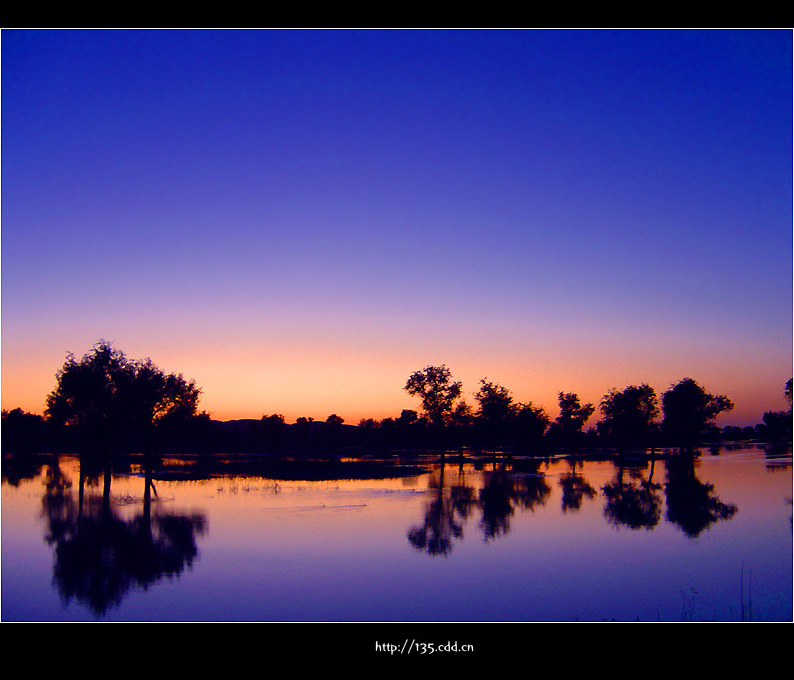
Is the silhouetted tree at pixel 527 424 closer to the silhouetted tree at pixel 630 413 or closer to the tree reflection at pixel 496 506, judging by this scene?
the silhouetted tree at pixel 630 413

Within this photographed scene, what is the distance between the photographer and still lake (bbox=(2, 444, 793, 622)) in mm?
16625

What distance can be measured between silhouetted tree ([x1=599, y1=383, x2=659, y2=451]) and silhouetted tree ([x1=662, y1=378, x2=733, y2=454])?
3.48 metres

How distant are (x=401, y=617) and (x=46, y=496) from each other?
36875 mm

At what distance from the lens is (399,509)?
34625 mm

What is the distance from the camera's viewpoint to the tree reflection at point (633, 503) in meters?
31.4

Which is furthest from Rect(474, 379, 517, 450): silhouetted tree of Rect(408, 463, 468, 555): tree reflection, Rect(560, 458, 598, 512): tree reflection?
Rect(408, 463, 468, 555): tree reflection

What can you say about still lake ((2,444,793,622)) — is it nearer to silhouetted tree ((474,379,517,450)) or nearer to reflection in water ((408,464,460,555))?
reflection in water ((408,464,460,555))

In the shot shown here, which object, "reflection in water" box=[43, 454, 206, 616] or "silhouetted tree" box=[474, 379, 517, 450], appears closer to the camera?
"reflection in water" box=[43, 454, 206, 616]

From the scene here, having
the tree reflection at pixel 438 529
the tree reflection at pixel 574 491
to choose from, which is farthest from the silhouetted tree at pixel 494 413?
the tree reflection at pixel 438 529

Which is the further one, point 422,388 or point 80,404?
point 422,388
